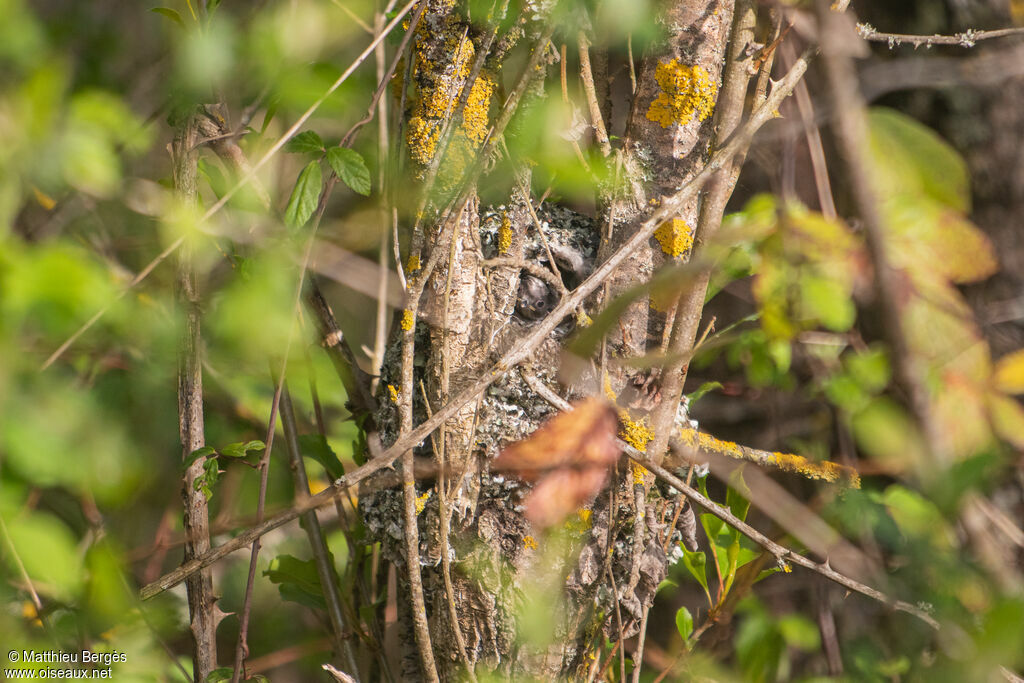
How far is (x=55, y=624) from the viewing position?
0.93 metres

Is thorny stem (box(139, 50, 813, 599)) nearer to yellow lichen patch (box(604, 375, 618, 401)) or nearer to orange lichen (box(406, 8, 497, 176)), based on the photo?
yellow lichen patch (box(604, 375, 618, 401))

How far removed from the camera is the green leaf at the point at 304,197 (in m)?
0.80

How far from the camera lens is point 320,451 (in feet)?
3.19

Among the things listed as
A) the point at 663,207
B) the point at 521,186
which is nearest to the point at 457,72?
the point at 521,186

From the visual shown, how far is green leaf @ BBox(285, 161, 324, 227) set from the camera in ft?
2.63

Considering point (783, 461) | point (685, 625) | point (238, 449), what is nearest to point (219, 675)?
point (238, 449)

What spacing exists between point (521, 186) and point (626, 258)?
155 mm

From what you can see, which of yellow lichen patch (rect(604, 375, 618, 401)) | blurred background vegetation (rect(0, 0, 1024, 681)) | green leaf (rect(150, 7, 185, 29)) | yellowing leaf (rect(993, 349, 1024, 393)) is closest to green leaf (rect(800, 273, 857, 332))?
blurred background vegetation (rect(0, 0, 1024, 681))

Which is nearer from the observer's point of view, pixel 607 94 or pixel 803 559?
pixel 803 559

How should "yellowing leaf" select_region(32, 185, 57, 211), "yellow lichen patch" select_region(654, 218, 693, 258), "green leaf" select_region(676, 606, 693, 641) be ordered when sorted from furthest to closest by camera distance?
"yellowing leaf" select_region(32, 185, 57, 211)
"green leaf" select_region(676, 606, 693, 641)
"yellow lichen patch" select_region(654, 218, 693, 258)

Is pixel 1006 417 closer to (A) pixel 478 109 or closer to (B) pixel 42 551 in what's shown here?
(A) pixel 478 109

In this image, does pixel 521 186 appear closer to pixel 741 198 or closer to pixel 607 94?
pixel 607 94

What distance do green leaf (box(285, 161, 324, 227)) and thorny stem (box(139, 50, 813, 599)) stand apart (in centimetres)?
29

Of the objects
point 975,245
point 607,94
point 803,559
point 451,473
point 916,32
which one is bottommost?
point 803,559
